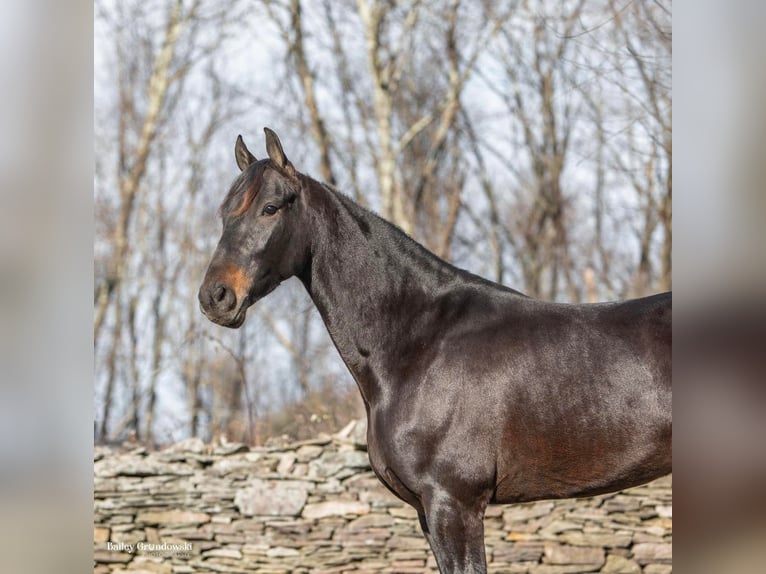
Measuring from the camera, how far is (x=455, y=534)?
291cm

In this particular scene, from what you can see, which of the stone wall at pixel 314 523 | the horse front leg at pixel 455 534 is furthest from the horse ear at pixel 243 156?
the stone wall at pixel 314 523

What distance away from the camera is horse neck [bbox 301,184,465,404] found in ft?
10.5

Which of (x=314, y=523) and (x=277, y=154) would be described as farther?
(x=314, y=523)

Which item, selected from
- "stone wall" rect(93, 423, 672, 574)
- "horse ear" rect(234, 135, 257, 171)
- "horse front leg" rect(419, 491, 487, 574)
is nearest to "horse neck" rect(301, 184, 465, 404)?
"horse ear" rect(234, 135, 257, 171)

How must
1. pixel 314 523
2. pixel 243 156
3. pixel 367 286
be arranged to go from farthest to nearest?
pixel 314 523, pixel 243 156, pixel 367 286

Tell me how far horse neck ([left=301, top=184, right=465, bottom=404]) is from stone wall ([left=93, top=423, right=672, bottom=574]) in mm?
2832

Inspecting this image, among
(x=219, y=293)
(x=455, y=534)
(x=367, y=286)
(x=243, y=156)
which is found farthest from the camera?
(x=243, y=156)

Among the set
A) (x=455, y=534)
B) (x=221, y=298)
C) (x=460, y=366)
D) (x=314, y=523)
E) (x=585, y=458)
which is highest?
(x=221, y=298)

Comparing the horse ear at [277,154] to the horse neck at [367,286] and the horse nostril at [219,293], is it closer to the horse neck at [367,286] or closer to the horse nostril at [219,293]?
the horse neck at [367,286]

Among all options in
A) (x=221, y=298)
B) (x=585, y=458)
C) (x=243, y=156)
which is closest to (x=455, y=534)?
(x=585, y=458)

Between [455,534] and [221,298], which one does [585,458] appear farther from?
[221,298]

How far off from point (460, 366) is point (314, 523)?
3207 millimetres
